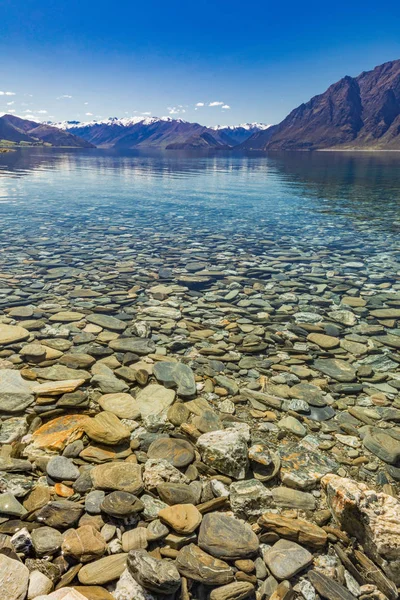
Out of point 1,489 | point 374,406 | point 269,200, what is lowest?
point 374,406

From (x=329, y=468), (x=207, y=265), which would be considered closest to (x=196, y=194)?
(x=207, y=265)

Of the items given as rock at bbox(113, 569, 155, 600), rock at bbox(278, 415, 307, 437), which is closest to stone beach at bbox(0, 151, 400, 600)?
rock at bbox(113, 569, 155, 600)

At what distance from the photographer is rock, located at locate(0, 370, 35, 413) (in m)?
6.45

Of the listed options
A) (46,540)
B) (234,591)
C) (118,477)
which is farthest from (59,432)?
(234,591)

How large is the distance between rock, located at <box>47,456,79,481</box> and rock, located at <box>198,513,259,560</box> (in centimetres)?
188

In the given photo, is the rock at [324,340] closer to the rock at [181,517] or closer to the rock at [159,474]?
the rock at [159,474]

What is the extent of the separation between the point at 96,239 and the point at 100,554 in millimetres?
18842

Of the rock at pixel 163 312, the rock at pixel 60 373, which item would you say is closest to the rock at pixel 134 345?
the rock at pixel 60 373

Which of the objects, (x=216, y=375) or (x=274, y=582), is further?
(x=216, y=375)

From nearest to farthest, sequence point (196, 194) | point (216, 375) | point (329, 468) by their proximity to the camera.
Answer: point (329, 468) → point (216, 375) → point (196, 194)

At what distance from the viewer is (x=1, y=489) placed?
455 cm

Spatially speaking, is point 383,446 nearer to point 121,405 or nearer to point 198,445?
point 198,445

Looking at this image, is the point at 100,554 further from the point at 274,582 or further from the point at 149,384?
the point at 149,384

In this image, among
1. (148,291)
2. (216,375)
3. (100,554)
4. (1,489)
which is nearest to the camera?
(100,554)
